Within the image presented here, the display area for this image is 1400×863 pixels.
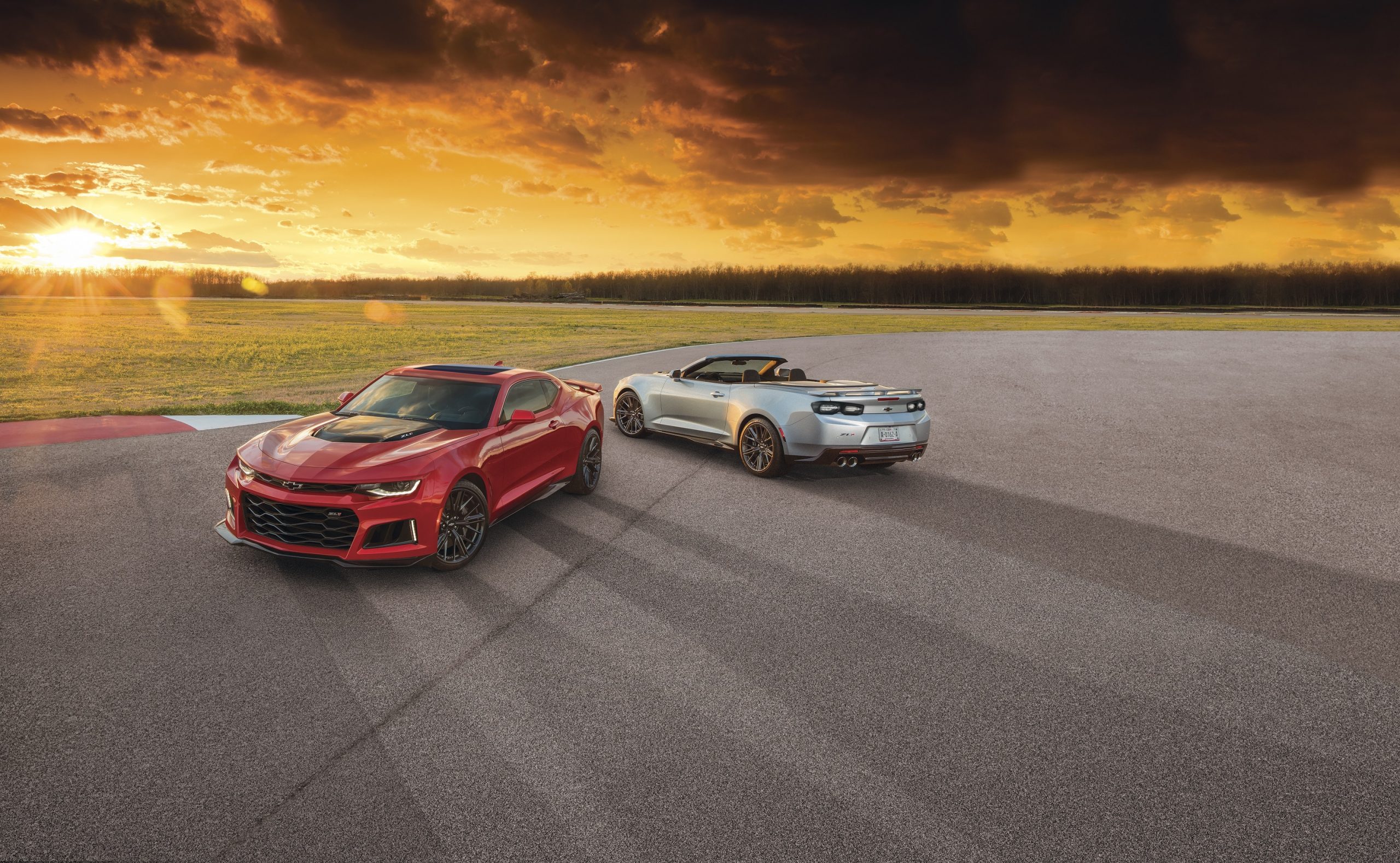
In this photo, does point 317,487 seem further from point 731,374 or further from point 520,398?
point 731,374

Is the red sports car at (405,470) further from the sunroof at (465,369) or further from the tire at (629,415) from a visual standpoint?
the tire at (629,415)

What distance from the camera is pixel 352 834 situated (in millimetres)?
2812

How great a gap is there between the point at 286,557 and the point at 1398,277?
11238cm

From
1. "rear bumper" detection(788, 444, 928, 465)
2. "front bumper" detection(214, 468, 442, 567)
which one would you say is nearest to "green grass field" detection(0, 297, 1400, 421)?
"front bumper" detection(214, 468, 442, 567)

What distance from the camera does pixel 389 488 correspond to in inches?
201

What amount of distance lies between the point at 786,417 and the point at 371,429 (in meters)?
4.25

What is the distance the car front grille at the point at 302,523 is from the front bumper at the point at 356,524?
0.03 feet

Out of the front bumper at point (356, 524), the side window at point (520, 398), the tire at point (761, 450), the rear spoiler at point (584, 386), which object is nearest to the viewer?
the front bumper at point (356, 524)

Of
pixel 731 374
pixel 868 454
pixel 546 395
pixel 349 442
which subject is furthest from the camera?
pixel 731 374

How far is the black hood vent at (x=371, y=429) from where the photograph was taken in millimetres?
5629

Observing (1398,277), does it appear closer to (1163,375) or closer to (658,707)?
(1163,375)

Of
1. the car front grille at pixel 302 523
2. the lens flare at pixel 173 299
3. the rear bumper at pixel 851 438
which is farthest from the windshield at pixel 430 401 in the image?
the lens flare at pixel 173 299

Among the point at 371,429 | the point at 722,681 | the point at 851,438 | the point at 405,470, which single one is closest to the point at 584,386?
the point at 371,429

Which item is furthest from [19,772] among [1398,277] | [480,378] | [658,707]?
[1398,277]
